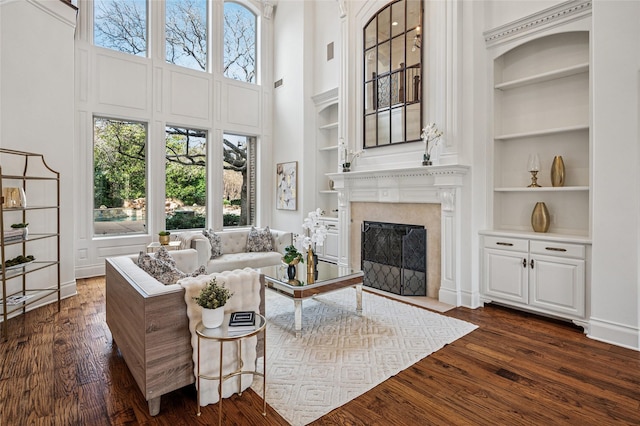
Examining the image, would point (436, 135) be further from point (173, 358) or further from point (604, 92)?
point (173, 358)

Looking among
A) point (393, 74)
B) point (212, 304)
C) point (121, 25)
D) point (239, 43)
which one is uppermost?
point (239, 43)

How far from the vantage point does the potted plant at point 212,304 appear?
6.60 feet

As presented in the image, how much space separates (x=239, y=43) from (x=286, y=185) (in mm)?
3300

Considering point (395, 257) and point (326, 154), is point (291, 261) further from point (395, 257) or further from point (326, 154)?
point (326, 154)

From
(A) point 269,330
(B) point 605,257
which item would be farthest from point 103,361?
(B) point 605,257

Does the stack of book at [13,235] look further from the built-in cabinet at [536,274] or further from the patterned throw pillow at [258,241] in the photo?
the built-in cabinet at [536,274]

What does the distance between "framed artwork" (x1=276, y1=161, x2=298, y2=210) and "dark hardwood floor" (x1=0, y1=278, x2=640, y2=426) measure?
4403mm

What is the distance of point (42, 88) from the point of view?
4.17 metres

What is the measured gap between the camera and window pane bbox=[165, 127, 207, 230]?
655 centimetres

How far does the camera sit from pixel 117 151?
19.8 feet

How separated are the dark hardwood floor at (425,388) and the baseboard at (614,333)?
10 cm

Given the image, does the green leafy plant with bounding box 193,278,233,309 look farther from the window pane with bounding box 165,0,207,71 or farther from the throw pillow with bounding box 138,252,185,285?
the window pane with bounding box 165,0,207,71

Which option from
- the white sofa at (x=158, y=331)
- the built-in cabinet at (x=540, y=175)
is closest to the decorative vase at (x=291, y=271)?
the white sofa at (x=158, y=331)

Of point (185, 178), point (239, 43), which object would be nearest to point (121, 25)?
point (239, 43)
